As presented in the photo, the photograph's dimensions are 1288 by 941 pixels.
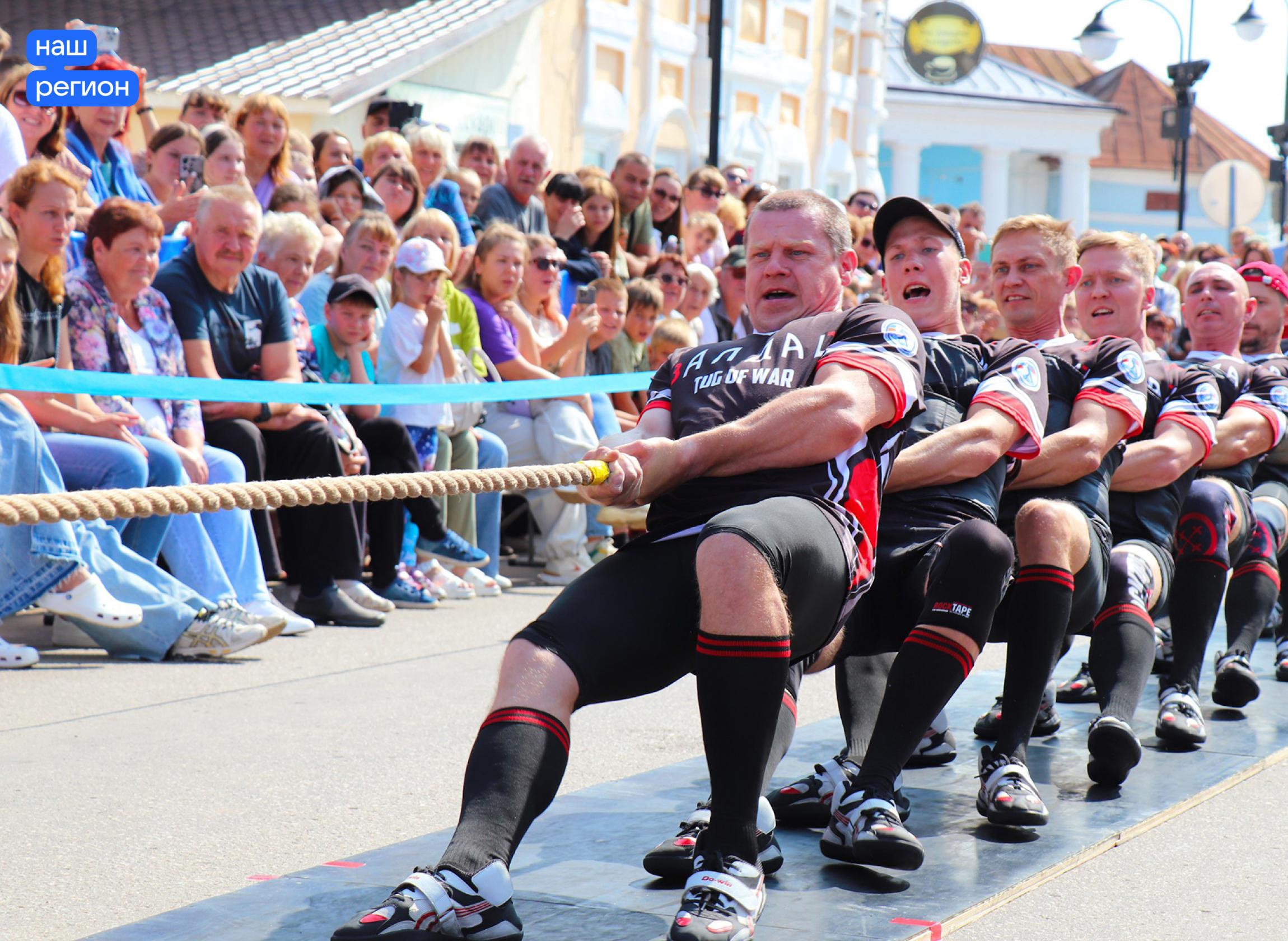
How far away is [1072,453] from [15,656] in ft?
12.0

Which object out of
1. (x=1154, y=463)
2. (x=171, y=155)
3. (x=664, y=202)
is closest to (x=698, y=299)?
(x=664, y=202)

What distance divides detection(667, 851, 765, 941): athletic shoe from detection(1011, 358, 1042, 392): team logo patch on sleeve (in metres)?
1.62

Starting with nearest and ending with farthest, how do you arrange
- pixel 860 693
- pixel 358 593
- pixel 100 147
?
pixel 860 693, pixel 358 593, pixel 100 147

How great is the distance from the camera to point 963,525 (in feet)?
11.9

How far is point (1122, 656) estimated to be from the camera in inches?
172

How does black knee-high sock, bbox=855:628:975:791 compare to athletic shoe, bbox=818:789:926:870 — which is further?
black knee-high sock, bbox=855:628:975:791

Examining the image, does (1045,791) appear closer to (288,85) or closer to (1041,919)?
(1041,919)

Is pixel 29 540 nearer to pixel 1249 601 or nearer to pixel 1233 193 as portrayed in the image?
→ pixel 1249 601

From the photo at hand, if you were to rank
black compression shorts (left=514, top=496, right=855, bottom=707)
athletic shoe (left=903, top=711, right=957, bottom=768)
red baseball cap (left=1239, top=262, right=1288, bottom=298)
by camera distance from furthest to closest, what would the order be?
1. red baseball cap (left=1239, top=262, right=1288, bottom=298)
2. athletic shoe (left=903, top=711, right=957, bottom=768)
3. black compression shorts (left=514, top=496, right=855, bottom=707)

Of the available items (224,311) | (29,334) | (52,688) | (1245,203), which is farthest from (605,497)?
(1245,203)

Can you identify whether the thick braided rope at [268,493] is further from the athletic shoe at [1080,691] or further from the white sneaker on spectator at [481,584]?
the white sneaker on spectator at [481,584]

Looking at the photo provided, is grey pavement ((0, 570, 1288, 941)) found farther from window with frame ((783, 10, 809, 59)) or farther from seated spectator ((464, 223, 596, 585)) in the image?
window with frame ((783, 10, 809, 59))

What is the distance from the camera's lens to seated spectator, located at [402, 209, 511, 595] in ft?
25.2

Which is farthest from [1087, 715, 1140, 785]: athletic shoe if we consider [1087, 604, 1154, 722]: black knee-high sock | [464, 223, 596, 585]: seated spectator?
[464, 223, 596, 585]: seated spectator
